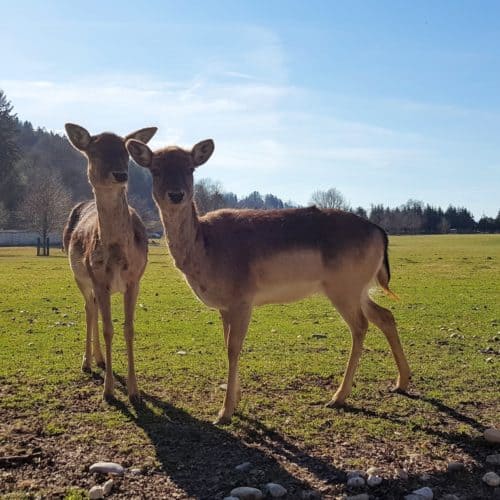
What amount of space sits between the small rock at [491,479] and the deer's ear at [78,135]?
20.5 ft

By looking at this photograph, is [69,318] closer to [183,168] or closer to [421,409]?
[183,168]

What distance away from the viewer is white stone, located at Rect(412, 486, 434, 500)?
478 cm

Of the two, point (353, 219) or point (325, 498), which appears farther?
point (353, 219)

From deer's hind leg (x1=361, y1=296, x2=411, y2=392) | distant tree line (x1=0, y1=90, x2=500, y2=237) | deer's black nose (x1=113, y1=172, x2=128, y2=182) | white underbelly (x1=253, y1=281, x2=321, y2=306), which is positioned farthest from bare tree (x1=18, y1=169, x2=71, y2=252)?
deer's hind leg (x1=361, y1=296, x2=411, y2=392)

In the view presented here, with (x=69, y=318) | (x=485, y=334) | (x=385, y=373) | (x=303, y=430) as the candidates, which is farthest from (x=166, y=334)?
(x=485, y=334)

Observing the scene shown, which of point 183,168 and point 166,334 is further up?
point 183,168

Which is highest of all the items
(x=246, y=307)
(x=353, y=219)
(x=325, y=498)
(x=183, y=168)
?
(x=183, y=168)

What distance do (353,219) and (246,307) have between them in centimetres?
198

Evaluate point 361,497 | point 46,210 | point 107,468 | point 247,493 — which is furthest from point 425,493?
point 46,210

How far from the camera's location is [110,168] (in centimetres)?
729

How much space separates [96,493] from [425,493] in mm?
2853

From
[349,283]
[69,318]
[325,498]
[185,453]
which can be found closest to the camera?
[325,498]

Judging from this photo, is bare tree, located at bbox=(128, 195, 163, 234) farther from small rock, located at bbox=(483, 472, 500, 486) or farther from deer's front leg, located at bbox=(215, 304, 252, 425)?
small rock, located at bbox=(483, 472, 500, 486)

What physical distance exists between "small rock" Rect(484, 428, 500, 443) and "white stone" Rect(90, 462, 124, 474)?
3.86m
